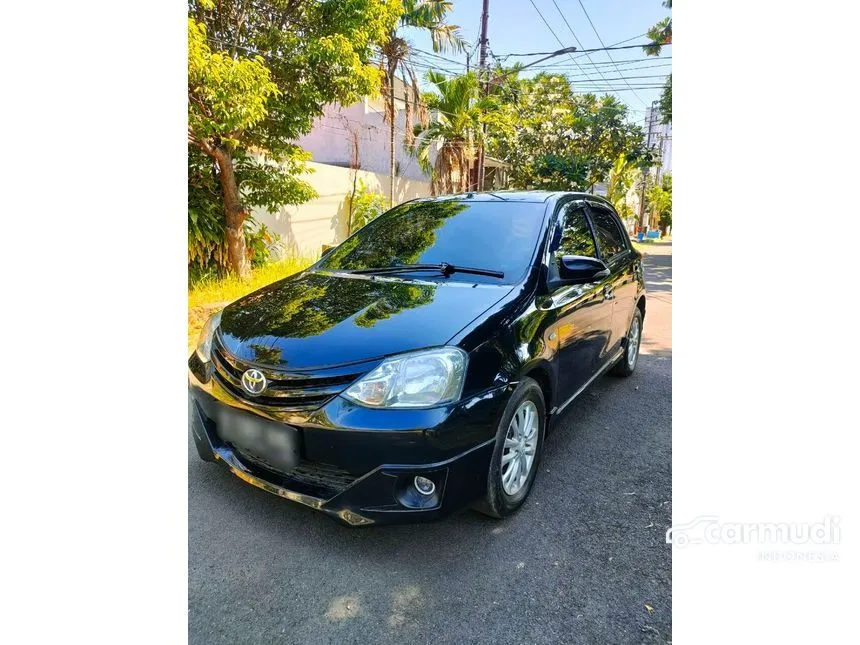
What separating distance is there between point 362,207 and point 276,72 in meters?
4.76

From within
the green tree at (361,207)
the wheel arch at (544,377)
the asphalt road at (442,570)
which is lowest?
the asphalt road at (442,570)

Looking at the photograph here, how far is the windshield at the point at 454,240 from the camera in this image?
2.78m

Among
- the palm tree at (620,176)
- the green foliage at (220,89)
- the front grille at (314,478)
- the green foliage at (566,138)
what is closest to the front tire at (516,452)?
the front grille at (314,478)

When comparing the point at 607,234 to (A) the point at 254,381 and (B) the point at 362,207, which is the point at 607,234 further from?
(B) the point at 362,207

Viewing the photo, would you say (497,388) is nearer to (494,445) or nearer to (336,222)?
(494,445)

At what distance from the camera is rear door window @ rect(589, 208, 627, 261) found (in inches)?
145

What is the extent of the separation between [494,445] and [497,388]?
0.78ft

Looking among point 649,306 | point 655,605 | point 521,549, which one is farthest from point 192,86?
point 649,306

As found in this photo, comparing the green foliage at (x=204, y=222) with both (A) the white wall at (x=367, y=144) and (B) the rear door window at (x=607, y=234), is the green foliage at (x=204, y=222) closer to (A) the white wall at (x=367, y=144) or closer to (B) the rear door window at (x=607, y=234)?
(B) the rear door window at (x=607, y=234)

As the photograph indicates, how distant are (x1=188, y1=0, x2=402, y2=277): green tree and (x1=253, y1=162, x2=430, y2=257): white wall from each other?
1469 mm

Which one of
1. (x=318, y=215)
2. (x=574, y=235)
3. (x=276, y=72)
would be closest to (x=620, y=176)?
(x=318, y=215)

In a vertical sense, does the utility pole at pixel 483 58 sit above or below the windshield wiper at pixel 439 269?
above

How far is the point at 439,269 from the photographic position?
9.21ft

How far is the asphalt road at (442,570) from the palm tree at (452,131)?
41.2ft
